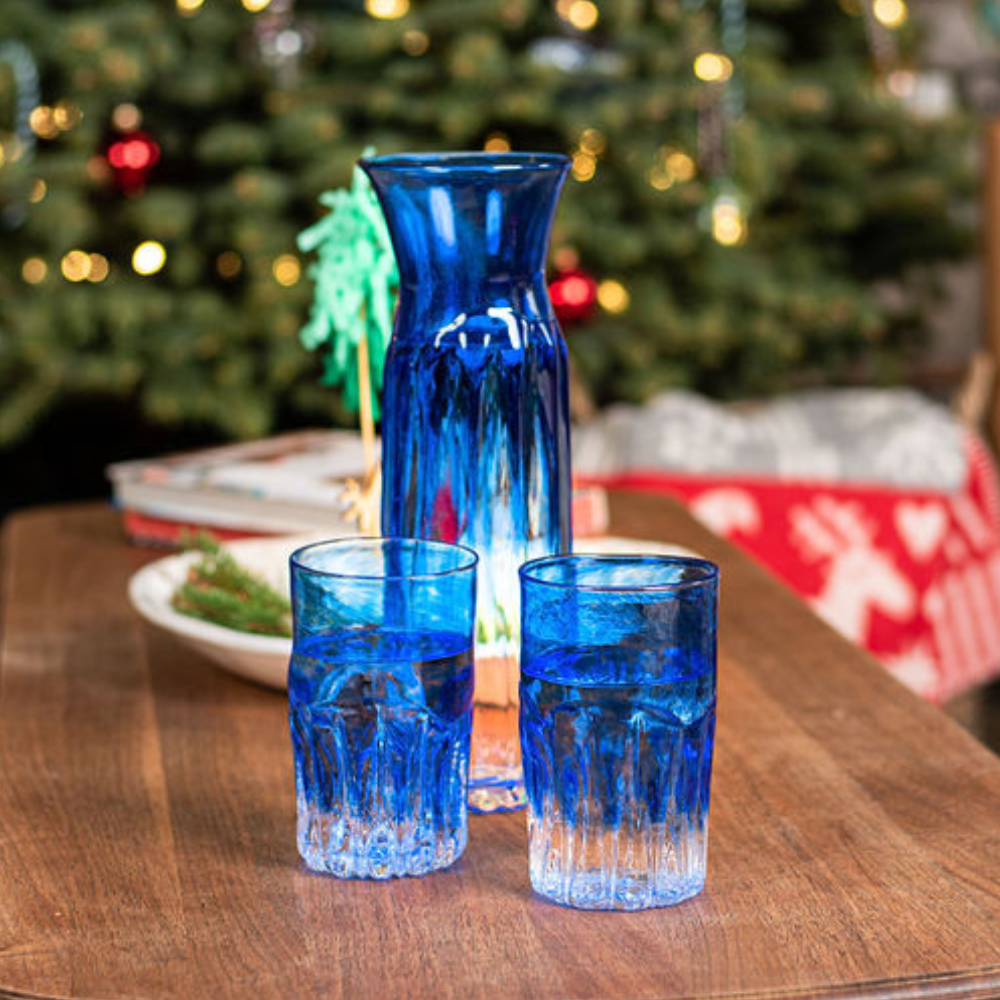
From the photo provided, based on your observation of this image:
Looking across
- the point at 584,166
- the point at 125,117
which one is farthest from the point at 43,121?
the point at 584,166

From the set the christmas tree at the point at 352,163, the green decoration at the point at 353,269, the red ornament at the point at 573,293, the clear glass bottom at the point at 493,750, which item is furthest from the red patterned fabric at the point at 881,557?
the clear glass bottom at the point at 493,750

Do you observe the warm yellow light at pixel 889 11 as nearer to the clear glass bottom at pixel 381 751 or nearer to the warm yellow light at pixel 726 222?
the warm yellow light at pixel 726 222

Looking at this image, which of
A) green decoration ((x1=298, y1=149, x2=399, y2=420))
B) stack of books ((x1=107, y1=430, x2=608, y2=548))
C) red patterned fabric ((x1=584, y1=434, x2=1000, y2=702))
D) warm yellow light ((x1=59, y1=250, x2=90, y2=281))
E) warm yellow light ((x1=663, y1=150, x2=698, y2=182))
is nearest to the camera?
green decoration ((x1=298, y1=149, x2=399, y2=420))

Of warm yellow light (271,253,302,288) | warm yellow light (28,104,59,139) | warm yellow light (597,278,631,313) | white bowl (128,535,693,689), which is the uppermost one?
warm yellow light (28,104,59,139)

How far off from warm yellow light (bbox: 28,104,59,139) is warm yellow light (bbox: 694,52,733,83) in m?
1.02

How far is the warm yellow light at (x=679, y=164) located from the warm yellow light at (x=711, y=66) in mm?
127

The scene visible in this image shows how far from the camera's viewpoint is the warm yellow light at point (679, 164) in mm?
2691

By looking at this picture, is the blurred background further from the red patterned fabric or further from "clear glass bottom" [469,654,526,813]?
"clear glass bottom" [469,654,526,813]

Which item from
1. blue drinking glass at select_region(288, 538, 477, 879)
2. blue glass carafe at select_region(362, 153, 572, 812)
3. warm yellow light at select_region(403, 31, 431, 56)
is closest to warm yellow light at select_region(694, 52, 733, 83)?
warm yellow light at select_region(403, 31, 431, 56)

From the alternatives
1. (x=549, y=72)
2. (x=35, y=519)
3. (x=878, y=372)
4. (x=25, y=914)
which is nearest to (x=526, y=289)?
(x=25, y=914)

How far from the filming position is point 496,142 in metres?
2.64

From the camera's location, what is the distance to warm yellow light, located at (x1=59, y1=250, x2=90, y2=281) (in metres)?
2.56

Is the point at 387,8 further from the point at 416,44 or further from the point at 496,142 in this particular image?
the point at 496,142

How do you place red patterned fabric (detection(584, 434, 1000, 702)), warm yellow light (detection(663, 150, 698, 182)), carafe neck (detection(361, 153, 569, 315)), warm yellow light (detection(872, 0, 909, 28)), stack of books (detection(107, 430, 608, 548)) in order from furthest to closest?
1. warm yellow light (detection(872, 0, 909, 28))
2. warm yellow light (detection(663, 150, 698, 182))
3. red patterned fabric (detection(584, 434, 1000, 702))
4. stack of books (detection(107, 430, 608, 548))
5. carafe neck (detection(361, 153, 569, 315))
